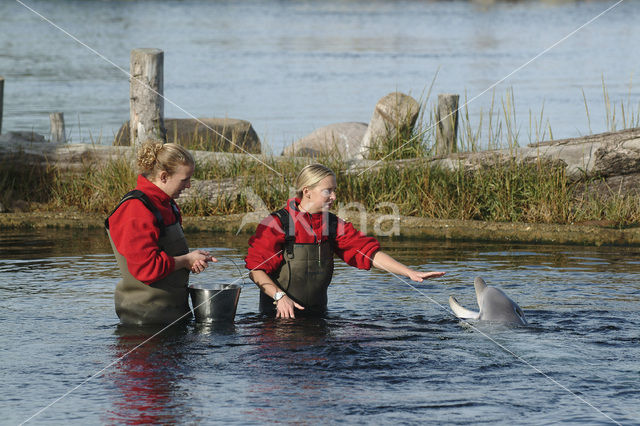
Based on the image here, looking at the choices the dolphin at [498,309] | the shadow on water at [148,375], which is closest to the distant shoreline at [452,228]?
the dolphin at [498,309]

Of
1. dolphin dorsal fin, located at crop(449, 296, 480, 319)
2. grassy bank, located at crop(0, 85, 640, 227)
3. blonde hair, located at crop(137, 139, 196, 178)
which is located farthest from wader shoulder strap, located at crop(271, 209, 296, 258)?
grassy bank, located at crop(0, 85, 640, 227)

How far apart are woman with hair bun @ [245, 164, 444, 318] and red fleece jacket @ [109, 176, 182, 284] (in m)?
0.76

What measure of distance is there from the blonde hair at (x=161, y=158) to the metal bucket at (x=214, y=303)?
897 millimetres

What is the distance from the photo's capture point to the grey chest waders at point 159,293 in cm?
645

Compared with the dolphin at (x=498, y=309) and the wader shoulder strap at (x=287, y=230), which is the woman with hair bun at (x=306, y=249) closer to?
the wader shoulder strap at (x=287, y=230)

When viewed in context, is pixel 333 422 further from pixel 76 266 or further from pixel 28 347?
pixel 76 266

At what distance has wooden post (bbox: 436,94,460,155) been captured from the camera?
13414 mm

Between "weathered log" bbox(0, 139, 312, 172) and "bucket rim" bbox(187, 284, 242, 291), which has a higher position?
"weathered log" bbox(0, 139, 312, 172)

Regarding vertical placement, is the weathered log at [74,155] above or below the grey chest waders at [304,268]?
above

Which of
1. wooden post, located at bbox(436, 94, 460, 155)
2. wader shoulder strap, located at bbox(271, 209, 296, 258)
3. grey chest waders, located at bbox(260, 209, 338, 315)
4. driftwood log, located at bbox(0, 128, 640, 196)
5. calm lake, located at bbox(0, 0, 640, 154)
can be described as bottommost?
grey chest waders, located at bbox(260, 209, 338, 315)

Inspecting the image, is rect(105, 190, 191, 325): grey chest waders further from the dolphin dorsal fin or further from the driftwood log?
the driftwood log

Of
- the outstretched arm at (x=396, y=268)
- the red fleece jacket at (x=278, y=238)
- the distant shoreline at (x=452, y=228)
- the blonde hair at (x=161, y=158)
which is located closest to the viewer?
the blonde hair at (x=161, y=158)

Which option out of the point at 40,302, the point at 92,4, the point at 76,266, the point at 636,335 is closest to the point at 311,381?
the point at 636,335

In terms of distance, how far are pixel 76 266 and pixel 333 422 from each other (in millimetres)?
4854
